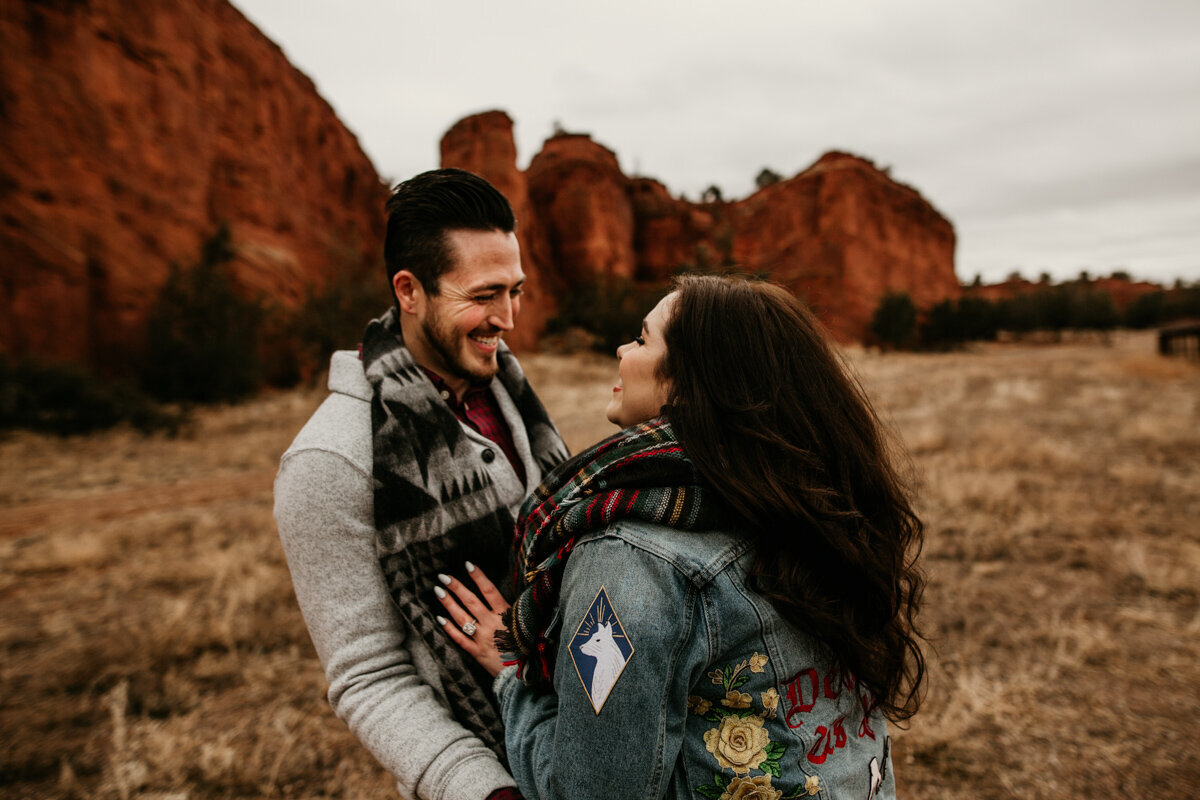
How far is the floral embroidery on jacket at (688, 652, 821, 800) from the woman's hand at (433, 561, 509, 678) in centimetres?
54

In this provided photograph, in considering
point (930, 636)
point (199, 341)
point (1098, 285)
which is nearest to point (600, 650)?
point (930, 636)

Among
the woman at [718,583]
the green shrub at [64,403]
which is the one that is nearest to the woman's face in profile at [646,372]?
the woman at [718,583]

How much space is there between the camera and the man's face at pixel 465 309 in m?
1.79

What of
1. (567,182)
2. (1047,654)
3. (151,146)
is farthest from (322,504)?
(567,182)

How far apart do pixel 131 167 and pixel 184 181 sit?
65.3 inches

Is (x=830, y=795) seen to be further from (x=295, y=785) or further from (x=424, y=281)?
(x=295, y=785)

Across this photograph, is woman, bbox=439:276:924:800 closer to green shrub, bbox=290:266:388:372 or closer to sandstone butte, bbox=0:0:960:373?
sandstone butte, bbox=0:0:960:373

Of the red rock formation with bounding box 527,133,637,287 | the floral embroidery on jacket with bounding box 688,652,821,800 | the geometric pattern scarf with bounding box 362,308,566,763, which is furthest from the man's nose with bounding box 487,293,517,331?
the red rock formation with bounding box 527,133,637,287

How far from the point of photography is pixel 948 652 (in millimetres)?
3689

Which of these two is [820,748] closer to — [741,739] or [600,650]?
[741,739]

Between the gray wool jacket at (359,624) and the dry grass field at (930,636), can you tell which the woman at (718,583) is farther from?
the dry grass field at (930,636)

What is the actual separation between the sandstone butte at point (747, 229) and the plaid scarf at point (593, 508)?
31626 millimetres

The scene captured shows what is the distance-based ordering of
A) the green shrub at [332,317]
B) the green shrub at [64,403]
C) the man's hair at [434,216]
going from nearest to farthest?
the man's hair at [434,216] → the green shrub at [64,403] → the green shrub at [332,317]

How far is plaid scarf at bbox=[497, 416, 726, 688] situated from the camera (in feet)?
3.69
